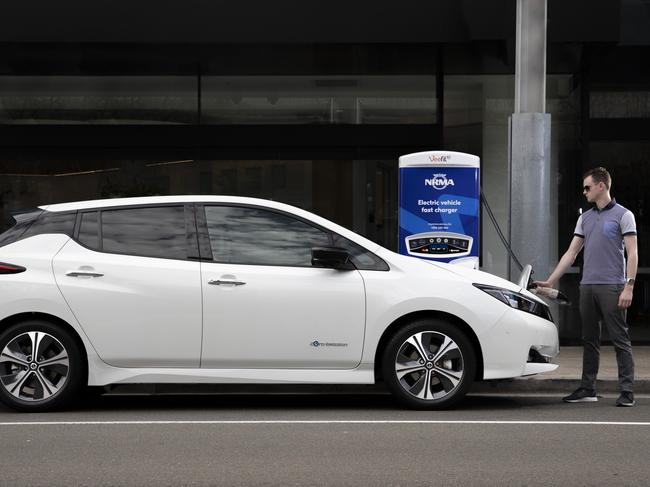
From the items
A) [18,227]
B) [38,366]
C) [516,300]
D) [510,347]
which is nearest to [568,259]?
[516,300]

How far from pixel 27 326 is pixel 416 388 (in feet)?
9.52

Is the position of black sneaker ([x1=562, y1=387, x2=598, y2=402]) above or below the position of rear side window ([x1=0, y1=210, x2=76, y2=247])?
below

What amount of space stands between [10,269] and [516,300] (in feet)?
12.5

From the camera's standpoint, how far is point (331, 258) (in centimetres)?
820

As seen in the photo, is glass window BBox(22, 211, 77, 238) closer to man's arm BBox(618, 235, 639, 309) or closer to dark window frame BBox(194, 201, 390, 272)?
dark window frame BBox(194, 201, 390, 272)

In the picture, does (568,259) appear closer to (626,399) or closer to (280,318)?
(626,399)

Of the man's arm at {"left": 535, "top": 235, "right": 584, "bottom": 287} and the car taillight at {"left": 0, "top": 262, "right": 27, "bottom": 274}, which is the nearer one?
the car taillight at {"left": 0, "top": 262, "right": 27, "bottom": 274}

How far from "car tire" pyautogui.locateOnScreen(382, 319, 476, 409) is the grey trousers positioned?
47.4 inches

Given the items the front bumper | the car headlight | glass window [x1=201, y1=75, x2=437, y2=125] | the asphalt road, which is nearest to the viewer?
the asphalt road

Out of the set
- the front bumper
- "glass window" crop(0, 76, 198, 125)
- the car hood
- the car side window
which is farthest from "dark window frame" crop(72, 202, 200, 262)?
"glass window" crop(0, 76, 198, 125)

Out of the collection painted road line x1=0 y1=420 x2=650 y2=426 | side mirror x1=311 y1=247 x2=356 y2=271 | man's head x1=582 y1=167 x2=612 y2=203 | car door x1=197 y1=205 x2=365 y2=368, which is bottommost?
painted road line x1=0 y1=420 x2=650 y2=426

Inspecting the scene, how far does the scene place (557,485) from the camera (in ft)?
18.9

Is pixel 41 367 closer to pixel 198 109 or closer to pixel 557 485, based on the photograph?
pixel 557 485

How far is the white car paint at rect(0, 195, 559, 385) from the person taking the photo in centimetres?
821
